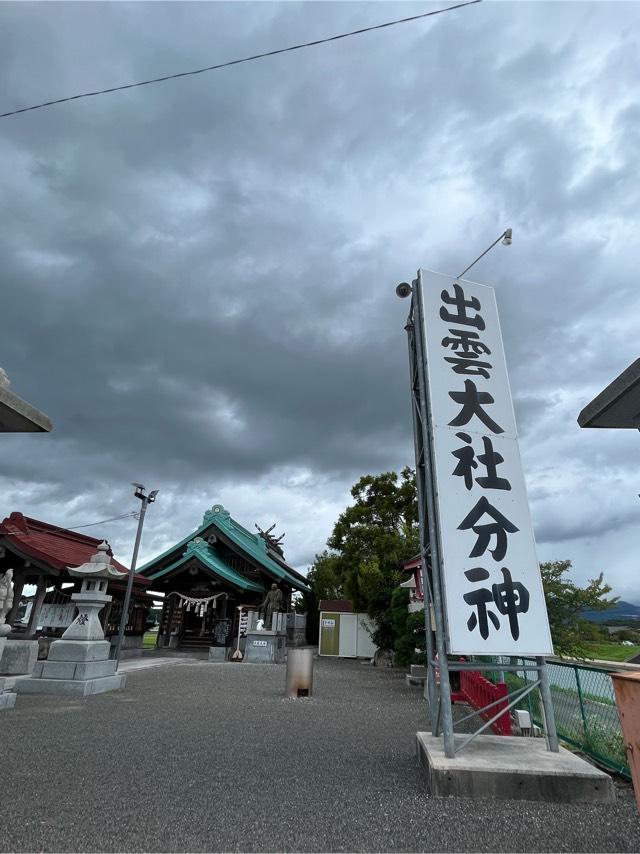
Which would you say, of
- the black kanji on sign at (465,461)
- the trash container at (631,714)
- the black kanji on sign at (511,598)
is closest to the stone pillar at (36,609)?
the black kanji on sign at (465,461)

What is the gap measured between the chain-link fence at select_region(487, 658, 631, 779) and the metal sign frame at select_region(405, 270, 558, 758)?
577 millimetres

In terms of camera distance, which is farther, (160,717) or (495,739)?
(160,717)

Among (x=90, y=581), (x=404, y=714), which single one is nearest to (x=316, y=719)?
(x=404, y=714)

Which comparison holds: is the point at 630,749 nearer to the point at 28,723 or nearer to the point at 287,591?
the point at 28,723

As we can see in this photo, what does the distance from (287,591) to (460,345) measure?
77.9 ft

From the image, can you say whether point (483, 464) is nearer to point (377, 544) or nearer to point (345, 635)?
point (377, 544)

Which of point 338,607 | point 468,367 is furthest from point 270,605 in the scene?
point 468,367

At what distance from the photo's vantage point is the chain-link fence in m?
5.32

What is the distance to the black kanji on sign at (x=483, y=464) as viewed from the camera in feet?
17.4

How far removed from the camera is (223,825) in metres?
3.44

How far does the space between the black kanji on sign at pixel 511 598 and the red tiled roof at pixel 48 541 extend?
1166 cm

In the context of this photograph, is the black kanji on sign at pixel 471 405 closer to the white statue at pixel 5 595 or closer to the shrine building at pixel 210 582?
the white statue at pixel 5 595

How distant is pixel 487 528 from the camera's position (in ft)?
16.8

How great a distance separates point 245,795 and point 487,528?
3.55 m
